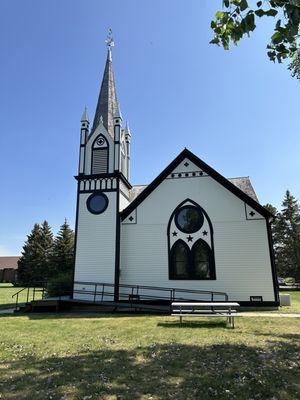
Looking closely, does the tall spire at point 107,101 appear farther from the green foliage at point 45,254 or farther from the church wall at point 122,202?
the green foliage at point 45,254

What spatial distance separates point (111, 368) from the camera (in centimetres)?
630

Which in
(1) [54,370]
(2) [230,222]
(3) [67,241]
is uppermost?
(3) [67,241]

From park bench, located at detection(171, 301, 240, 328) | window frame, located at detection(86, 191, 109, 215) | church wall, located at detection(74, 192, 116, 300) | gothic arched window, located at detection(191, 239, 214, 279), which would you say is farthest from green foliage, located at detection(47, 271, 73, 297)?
park bench, located at detection(171, 301, 240, 328)

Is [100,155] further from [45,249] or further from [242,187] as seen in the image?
[45,249]

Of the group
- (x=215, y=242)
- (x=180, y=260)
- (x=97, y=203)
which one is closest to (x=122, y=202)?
(x=97, y=203)

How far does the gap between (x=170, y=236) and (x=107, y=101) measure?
11.0m

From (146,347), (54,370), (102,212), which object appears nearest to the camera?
(54,370)

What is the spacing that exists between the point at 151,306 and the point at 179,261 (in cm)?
286

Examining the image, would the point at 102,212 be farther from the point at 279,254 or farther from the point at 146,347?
the point at 279,254

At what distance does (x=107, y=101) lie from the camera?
2223 centimetres

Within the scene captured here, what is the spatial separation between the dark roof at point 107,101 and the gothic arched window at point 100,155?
76 centimetres

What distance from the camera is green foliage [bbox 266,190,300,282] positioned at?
39.3 m

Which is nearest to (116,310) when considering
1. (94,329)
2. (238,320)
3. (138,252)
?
(138,252)

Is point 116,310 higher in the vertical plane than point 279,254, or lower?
lower
